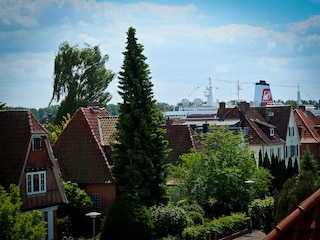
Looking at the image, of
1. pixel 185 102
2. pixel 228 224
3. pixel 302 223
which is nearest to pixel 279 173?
pixel 228 224

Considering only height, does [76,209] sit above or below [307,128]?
below

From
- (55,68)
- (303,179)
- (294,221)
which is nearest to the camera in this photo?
(294,221)

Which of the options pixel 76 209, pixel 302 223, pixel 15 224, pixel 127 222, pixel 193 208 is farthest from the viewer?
pixel 193 208

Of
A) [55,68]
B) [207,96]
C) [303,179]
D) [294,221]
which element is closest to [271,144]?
[55,68]

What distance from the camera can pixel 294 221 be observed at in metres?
5.63

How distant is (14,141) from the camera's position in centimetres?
3111

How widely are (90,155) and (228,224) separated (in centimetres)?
1049

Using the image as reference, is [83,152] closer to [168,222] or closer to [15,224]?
[168,222]

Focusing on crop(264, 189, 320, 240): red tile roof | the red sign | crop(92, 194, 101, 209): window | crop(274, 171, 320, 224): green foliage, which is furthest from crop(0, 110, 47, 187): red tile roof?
the red sign

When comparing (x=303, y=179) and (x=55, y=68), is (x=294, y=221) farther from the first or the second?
(x=55, y=68)

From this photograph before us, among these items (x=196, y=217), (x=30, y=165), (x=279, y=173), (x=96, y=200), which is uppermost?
(x=30, y=165)

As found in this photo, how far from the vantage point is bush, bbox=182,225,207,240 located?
29781mm

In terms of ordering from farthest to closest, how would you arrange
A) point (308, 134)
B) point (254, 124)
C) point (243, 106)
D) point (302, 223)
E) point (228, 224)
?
point (308, 134) < point (243, 106) < point (254, 124) < point (228, 224) < point (302, 223)

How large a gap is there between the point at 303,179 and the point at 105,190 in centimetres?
1414
